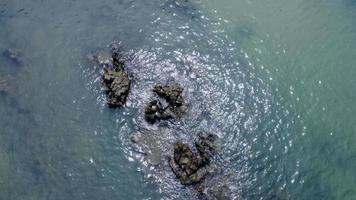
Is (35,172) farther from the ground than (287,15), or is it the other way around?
(287,15)

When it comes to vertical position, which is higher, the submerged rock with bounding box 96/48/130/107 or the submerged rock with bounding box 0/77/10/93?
the submerged rock with bounding box 96/48/130/107

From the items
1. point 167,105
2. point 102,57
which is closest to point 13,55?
point 102,57

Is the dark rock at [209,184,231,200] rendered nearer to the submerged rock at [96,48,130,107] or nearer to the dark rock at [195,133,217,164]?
the dark rock at [195,133,217,164]

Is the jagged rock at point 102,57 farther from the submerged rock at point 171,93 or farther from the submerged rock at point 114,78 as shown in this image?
the submerged rock at point 171,93

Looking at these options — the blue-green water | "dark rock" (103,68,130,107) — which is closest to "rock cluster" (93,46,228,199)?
"dark rock" (103,68,130,107)

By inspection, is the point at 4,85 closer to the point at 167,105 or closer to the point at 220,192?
the point at 167,105

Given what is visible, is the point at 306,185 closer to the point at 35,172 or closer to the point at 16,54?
the point at 35,172

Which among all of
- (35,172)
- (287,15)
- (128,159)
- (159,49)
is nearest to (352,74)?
(287,15)
